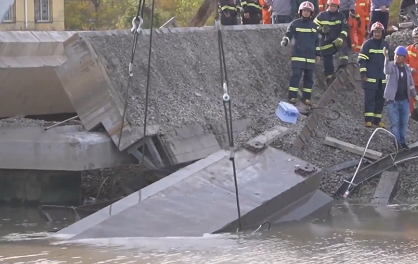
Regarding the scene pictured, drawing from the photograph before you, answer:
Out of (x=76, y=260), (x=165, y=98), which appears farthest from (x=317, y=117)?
(x=76, y=260)

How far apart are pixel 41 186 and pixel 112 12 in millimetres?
26060

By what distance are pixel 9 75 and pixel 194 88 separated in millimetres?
2718

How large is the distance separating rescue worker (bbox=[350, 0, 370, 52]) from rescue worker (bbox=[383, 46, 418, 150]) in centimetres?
364

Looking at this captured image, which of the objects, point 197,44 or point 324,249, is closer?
point 324,249

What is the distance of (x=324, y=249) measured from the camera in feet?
26.9

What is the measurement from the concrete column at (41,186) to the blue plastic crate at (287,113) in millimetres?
2984

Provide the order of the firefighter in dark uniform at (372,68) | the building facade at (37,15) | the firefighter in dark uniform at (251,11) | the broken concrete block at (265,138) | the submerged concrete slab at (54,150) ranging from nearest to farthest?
the broken concrete block at (265,138) < the submerged concrete slab at (54,150) < the firefighter in dark uniform at (372,68) < the firefighter in dark uniform at (251,11) < the building facade at (37,15)

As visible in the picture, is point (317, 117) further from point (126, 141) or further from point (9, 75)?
point (9, 75)

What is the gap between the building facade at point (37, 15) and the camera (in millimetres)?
35656

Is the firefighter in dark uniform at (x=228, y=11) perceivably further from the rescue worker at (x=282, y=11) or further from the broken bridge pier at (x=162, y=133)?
the broken bridge pier at (x=162, y=133)

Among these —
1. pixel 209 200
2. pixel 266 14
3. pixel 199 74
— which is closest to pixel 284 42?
pixel 199 74

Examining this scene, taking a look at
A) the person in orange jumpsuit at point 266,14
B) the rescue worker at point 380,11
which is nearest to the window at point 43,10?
the person in orange jumpsuit at point 266,14

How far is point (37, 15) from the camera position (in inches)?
1468

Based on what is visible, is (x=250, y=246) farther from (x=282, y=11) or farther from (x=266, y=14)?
(x=266, y=14)
